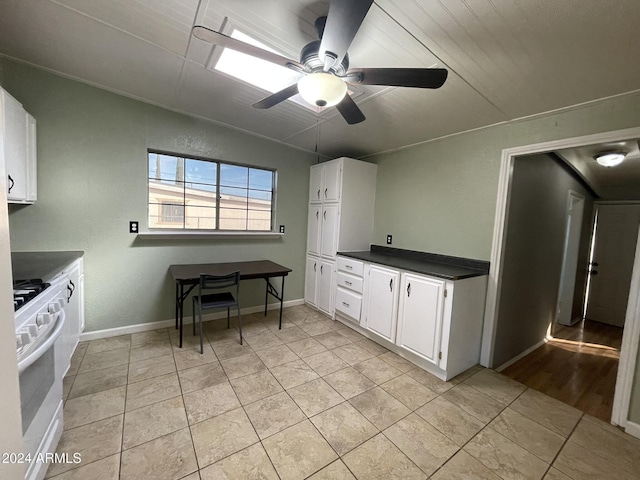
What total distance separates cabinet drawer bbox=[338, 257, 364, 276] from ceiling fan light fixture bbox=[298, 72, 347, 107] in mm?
1856

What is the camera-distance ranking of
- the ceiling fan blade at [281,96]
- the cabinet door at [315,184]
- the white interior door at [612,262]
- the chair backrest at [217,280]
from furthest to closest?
the white interior door at [612,262], the cabinet door at [315,184], the chair backrest at [217,280], the ceiling fan blade at [281,96]

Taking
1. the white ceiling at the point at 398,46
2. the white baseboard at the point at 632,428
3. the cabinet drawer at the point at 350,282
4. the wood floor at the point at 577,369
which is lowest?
the wood floor at the point at 577,369

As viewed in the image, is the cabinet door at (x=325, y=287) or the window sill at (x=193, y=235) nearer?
the window sill at (x=193, y=235)

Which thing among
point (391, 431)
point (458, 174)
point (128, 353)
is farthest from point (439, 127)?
point (128, 353)

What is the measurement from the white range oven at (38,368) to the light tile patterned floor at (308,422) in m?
0.23

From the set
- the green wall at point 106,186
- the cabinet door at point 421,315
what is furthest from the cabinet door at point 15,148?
the cabinet door at point 421,315

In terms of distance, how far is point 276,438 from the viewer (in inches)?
59.1

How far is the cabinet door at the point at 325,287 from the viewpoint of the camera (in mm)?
3344

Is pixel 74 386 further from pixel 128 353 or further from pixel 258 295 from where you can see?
pixel 258 295

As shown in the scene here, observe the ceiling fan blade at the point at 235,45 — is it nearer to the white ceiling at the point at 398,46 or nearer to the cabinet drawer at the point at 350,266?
the white ceiling at the point at 398,46

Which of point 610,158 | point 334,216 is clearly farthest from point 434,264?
point 610,158

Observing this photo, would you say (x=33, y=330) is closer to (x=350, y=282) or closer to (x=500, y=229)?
(x=350, y=282)

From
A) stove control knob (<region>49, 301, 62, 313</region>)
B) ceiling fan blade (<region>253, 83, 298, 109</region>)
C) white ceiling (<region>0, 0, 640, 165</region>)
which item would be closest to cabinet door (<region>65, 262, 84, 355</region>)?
stove control knob (<region>49, 301, 62, 313</region>)

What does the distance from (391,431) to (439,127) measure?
2.58 m
